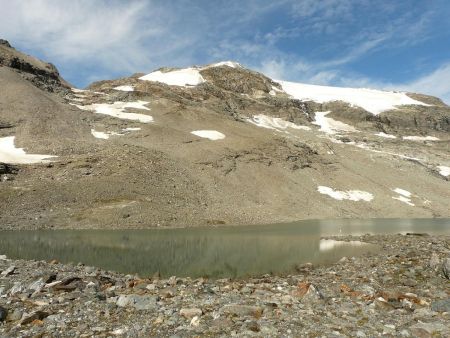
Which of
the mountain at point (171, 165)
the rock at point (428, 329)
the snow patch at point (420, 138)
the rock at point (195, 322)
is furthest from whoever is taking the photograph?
the snow patch at point (420, 138)

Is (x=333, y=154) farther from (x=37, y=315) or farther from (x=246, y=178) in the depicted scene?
(x=37, y=315)

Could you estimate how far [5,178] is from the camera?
2210 inches

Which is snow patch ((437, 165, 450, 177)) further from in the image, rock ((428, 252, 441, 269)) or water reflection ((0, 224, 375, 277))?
rock ((428, 252, 441, 269))

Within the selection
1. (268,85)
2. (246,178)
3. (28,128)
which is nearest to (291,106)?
(268,85)

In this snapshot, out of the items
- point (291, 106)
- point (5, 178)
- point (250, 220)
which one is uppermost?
point (291, 106)

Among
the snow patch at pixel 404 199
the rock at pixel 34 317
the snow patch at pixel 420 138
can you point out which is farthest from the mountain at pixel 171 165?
the rock at pixel 34 317

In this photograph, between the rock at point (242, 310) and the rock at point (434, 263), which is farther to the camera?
the rock at point (434, 263)

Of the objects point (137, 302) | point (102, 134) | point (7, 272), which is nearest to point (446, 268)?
point (137, 302)

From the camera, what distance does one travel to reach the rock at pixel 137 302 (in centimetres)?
1279

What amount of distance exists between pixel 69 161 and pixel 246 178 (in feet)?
97.3

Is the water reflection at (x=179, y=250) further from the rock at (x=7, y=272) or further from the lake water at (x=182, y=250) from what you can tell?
the rock at (x=7, y=272)

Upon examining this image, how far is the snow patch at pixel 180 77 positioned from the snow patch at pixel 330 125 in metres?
48.2

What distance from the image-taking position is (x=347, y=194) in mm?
78562

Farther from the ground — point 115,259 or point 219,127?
point 219,127
